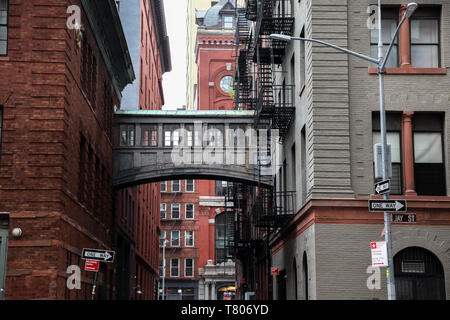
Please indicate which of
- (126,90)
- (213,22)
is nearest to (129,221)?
(126,90)

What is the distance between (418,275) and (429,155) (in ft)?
13.0

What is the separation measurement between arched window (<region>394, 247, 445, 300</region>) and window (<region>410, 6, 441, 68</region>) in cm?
635

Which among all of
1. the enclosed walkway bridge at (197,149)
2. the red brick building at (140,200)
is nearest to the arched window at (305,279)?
the enclosed walkway bridge at (197,149)

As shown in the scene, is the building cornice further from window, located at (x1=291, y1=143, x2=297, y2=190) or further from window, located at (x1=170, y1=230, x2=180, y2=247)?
window, located at (x1=170, y1=230, x2=180, y2=247)

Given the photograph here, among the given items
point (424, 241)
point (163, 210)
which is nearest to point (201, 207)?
point (163, 210)

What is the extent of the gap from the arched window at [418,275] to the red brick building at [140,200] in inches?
695

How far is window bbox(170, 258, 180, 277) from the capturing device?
3522 inches

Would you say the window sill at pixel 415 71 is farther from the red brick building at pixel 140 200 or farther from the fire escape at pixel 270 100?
the red brick building at pixel 140 200

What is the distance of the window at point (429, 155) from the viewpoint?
2348 cm

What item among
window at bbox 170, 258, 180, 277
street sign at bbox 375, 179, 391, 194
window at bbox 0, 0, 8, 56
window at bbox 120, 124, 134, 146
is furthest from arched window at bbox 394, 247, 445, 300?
window at bbox 170, 258, 180, 277

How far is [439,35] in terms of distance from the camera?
956 inches

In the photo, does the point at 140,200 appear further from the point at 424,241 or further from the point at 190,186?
the point at 190,186

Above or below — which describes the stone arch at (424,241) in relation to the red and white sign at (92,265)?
above

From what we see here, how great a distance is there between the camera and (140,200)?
54281 mm
